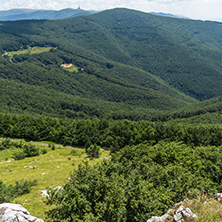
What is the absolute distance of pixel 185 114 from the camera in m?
199

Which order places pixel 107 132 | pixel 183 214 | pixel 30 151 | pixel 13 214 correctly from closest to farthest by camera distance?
pixel 183 214, pixel 13 214, pixel 30 151, pixel 107 132

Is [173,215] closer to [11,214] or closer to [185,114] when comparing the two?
[11,214]

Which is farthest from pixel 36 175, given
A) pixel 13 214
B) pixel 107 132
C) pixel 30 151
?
pixel 107 132

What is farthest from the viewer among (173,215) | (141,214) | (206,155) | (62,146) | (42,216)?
(62,146)

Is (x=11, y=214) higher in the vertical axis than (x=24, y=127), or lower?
higher

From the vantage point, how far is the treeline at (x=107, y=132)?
249 ft

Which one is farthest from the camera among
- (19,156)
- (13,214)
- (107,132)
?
(107,132)

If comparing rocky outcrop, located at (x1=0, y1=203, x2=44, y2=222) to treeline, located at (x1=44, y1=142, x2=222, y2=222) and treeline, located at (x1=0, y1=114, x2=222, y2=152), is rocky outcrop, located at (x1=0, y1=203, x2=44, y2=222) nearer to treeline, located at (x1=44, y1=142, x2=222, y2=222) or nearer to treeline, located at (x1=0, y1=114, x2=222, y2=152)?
treeline, located at (x1=44, y1=142, x2=222, y2=222)

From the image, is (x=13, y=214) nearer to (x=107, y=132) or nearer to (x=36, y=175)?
(x=36, y=175)

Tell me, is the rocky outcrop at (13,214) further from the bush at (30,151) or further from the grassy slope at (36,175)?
the bush at (30,151)

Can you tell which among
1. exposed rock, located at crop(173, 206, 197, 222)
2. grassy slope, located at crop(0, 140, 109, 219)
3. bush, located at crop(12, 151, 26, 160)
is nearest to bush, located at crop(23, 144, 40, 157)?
bush, located at crop(12, 151, 26, 160)

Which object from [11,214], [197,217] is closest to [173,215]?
[197,217]

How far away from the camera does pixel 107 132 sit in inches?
3425

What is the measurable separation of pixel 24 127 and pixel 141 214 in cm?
8734
